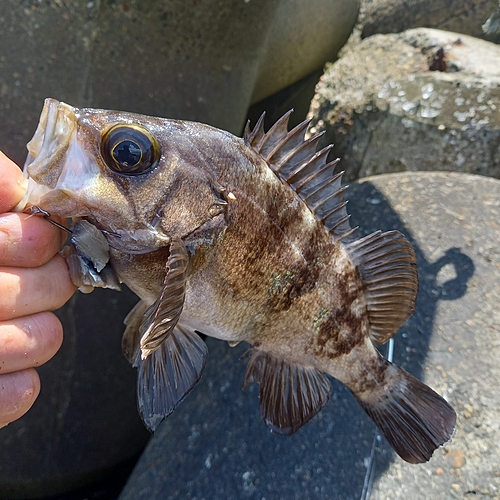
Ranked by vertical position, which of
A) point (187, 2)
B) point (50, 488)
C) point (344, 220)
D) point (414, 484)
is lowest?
point (50, 488)

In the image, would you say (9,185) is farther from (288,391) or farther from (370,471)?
(370,471)

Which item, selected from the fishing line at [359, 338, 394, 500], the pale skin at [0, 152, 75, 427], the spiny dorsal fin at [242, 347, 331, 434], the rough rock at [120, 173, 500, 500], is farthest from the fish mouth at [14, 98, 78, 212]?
the fishing line at [359, 338, 394, 500]

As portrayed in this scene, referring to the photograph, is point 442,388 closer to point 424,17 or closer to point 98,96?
point 98,96

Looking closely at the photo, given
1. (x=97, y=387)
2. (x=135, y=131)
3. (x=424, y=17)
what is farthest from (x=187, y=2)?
(x=424, y=17)

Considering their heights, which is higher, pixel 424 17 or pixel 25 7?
pixel 424 17

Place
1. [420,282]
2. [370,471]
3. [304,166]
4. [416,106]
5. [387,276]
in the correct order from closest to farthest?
1. [304,166]
2. [387,276]
3. [370,471]
4. [420,282]
5. [416,106]

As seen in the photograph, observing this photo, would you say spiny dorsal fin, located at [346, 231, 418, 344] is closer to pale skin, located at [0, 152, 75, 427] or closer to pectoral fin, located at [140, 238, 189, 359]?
pectoral fin, located at [140, 238, 189, 359]

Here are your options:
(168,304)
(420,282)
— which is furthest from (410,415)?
(420,282)
